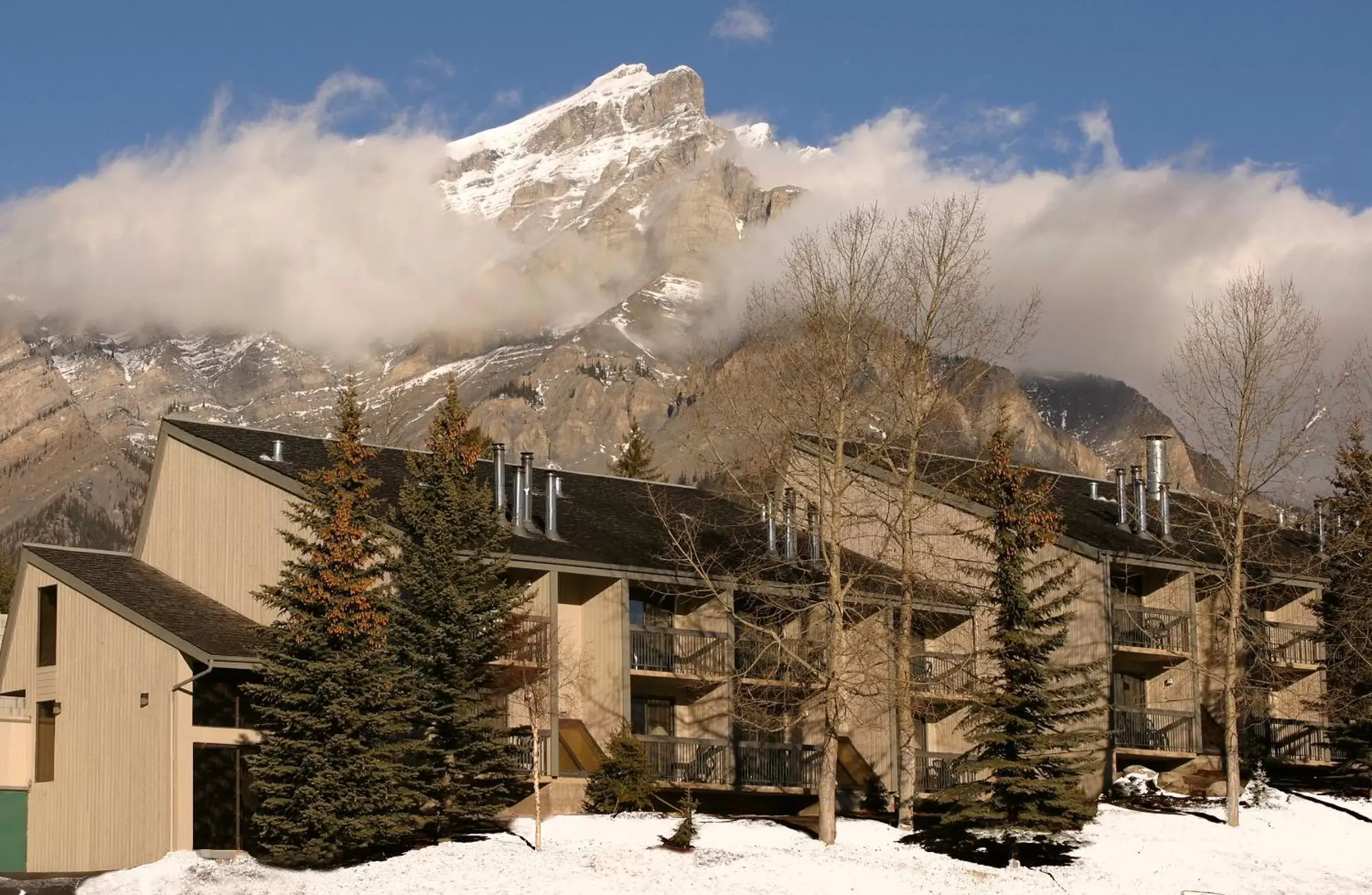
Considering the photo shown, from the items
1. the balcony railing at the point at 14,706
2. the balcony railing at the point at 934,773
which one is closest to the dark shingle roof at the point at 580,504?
the balcony railing at the point at 14,706

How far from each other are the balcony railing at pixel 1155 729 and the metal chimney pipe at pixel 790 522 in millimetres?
8685

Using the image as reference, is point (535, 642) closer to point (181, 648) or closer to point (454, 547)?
point (454, 547)

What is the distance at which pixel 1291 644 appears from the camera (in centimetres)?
4822

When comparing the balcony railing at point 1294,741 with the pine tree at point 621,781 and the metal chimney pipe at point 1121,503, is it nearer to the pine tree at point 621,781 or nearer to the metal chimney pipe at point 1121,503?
the metal chimney pipe at point 1121,503

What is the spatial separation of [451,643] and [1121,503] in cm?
2294

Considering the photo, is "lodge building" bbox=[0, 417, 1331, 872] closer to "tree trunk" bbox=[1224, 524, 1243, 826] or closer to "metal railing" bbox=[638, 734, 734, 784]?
"metal railing" bbox=[638, 734, 734, 784]

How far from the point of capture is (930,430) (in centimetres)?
3891

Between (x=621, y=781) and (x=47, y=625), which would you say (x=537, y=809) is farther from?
(x=47, y=625)

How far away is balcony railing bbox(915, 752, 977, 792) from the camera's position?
140 feet

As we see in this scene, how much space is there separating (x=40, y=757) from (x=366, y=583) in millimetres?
10662

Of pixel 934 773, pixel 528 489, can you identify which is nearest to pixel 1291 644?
pixel 934 773

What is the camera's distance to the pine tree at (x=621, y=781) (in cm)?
3756

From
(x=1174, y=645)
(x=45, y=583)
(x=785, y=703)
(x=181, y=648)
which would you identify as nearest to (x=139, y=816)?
(x=181, y=648)

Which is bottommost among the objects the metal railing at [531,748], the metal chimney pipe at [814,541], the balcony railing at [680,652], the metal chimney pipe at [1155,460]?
the metal railing at [531,748]
